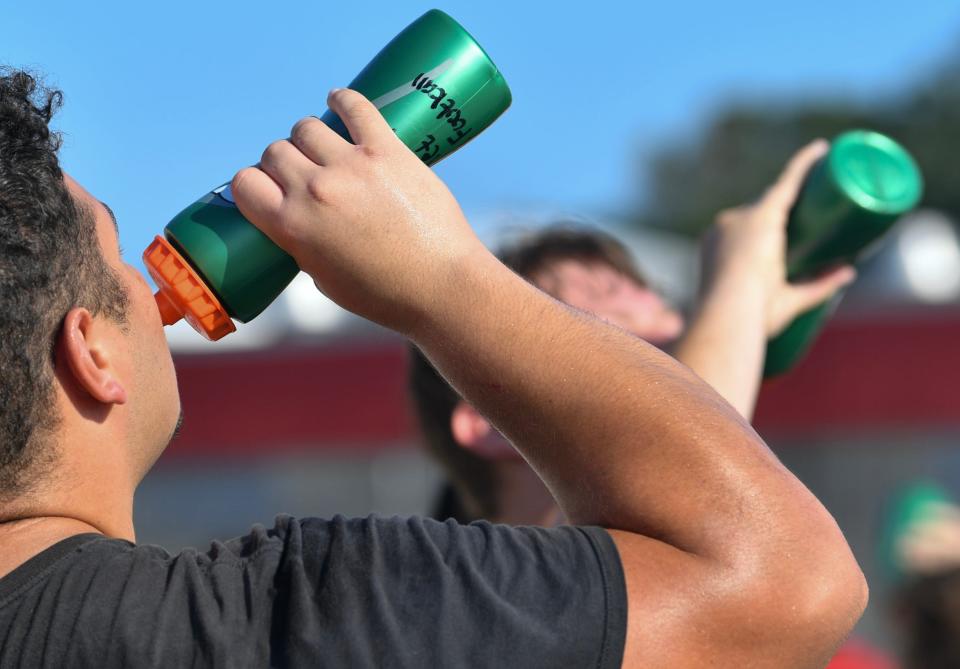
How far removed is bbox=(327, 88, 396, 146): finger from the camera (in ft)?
4.50

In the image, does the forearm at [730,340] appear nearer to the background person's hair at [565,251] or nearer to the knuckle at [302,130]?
the background person's hair at [565,251]

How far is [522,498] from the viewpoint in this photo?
2.65 meters

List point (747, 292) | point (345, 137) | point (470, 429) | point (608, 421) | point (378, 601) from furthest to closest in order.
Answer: point (470, 429) → point (747, 292) → point (345, 137) → point (608, 421) → point (378, 601)

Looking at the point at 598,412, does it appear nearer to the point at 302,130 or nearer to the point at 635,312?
the point at 302,130

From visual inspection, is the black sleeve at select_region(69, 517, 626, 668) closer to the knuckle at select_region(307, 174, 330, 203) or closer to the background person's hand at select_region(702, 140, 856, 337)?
the knuckle at select_region(307, 174, 330, 203)

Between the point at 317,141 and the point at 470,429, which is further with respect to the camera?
the point at 470,429

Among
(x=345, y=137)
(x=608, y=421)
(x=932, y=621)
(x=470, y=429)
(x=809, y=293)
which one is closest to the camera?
(x=608, y=421)

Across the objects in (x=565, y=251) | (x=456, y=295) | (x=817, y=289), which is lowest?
(x=817, y=289)

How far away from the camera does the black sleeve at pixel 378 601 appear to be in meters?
1.17

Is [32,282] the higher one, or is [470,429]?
[32,282]

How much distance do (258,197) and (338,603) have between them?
1.54 feet

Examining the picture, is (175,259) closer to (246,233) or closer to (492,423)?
(246,233)

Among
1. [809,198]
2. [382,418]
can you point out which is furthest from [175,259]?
[382,418]

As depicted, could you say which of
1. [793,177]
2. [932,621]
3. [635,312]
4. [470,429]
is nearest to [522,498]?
[470,429]
